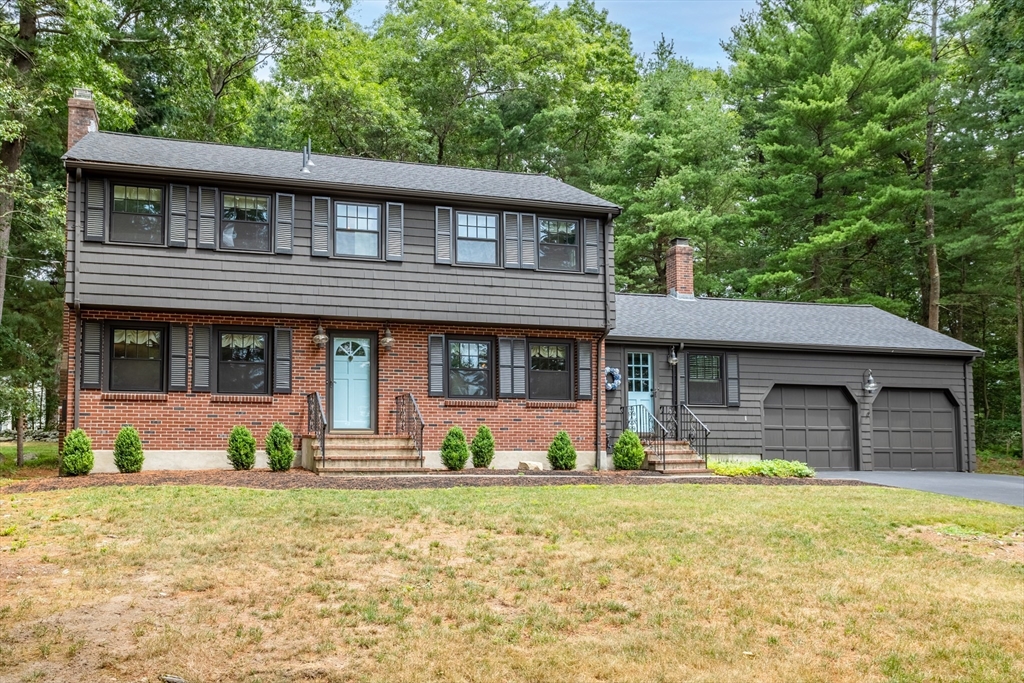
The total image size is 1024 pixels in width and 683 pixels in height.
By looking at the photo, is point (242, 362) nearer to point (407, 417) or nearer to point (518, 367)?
point (407, 417)

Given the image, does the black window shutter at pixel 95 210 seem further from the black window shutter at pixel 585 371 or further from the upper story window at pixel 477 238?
the black window shutter at pixel 585 371

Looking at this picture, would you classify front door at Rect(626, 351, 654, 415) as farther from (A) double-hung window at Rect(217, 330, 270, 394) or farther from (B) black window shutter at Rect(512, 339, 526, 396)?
(A) double-hung window at Rect(217, 330, 270, 394)

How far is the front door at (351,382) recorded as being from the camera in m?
15.7

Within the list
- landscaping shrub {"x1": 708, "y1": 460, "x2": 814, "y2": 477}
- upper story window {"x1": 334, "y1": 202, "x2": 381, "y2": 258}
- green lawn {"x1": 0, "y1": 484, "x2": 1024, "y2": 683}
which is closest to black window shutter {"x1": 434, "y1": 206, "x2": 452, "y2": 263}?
upper story window {"x1": 334, "y1": 202, "x2": 381, "y2": 258}

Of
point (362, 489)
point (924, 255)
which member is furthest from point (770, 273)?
point (362, 489)

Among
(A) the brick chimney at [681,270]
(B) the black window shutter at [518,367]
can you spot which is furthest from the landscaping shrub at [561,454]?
(A) the brick chimney at [681,270]

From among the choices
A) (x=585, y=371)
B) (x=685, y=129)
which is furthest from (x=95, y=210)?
(x=685, y=129)

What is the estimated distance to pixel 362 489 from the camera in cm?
1178

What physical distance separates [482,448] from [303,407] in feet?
10.5

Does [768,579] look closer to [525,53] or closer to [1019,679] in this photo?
[1019,679]

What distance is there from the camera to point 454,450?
15047mm

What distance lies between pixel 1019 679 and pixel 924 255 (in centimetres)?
2485

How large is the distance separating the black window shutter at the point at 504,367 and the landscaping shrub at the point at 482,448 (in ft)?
3.50

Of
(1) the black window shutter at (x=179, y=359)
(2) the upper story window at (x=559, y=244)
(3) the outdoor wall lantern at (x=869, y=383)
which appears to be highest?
(2) the upper story window at (x=559, y=244)
